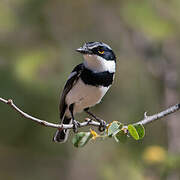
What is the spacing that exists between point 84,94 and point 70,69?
6.71 feet

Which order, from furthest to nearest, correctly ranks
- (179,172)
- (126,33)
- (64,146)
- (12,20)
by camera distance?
(126,33)
(64,146)
(12,20)
(179,172)

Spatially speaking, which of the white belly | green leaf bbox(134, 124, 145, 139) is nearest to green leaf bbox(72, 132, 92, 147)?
green leaf bbox(134, 124, 145, 139)

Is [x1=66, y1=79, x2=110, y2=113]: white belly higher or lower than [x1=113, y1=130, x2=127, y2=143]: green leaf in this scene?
higher

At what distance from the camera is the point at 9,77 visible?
6.29 m

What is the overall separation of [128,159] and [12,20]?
2.62m

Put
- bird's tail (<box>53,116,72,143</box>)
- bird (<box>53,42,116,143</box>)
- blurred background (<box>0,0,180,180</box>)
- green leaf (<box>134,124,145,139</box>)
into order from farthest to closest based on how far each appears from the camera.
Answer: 1. blurred background (<box>0,0,180,180</box>)
2. bird's tail (<box>53,116,72,143</box>)
3. bird (<box>53,42,116,143</box>)
4. green leaf (<box>134,124,145,139</box>)

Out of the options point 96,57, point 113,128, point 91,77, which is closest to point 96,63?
point 96,57

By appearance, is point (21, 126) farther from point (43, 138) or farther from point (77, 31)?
point (77, 31)

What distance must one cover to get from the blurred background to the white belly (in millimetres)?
1219

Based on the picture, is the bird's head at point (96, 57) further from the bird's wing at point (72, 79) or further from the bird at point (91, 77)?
the bird's wing at point (72, 79)

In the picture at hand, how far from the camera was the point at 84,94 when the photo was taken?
187 inches

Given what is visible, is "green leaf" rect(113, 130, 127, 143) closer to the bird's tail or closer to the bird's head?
the bird's head

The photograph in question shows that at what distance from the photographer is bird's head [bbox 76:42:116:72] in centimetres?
476

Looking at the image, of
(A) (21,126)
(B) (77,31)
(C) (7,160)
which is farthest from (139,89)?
(C) (7,160)
